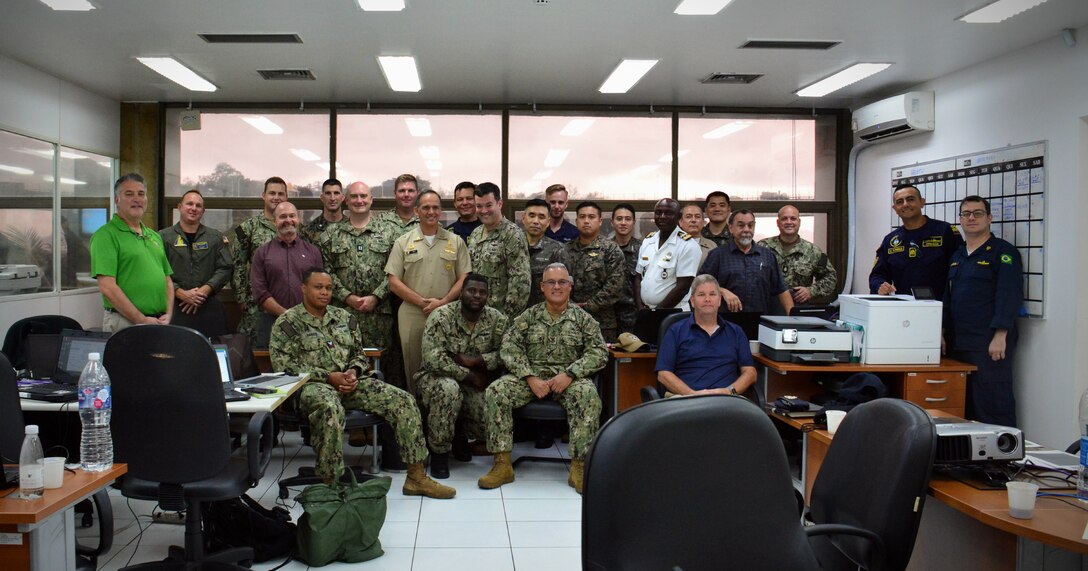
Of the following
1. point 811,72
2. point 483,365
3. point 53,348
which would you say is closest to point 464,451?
point 483,365

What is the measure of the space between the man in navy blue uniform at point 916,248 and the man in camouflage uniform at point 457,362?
2.84 meters

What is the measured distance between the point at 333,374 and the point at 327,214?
2136 mm

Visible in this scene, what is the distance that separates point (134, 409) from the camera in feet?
9.20

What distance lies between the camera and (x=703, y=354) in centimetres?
435

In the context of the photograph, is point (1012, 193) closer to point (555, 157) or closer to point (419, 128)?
point (555, 157)

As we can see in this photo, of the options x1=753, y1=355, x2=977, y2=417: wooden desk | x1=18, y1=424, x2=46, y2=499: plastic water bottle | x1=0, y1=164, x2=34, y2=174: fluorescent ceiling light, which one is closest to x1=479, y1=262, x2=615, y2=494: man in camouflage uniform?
x1=753, y1=355, x2=977, y2=417: wooden desk

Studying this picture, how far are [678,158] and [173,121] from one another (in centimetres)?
501

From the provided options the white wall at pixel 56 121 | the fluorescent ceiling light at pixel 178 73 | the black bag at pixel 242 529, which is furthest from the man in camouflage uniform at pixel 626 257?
the white wall at pixel 56 121

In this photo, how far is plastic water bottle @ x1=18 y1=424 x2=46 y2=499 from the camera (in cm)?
206

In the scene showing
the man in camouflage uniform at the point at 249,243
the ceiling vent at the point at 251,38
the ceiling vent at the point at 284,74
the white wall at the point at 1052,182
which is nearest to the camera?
the white wall at the point at 1052,182

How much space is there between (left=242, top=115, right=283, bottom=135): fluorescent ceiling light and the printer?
5.28 meters

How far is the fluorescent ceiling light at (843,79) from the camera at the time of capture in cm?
598

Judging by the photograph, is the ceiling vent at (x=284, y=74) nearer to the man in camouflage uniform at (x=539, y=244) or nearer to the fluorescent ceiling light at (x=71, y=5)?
the fluorescent ceiling light at (x=71, y=5)

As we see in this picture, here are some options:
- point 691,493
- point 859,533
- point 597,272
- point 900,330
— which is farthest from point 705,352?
point 691,493
